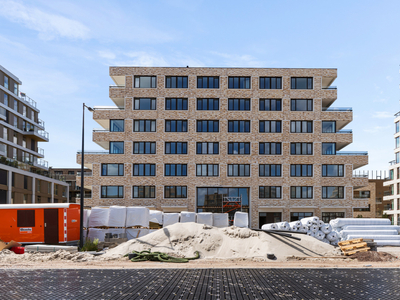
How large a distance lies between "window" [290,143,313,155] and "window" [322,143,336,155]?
1664 mm

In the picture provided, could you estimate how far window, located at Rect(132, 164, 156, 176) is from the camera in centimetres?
4600

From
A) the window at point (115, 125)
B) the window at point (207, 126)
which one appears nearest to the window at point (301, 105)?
the window at point (207, 126)

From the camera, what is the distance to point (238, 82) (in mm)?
47438

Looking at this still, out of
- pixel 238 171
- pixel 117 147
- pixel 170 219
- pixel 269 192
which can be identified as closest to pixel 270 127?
pixel 238 171

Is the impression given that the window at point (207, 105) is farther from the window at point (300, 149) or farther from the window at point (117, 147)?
the window at point (117, 147)

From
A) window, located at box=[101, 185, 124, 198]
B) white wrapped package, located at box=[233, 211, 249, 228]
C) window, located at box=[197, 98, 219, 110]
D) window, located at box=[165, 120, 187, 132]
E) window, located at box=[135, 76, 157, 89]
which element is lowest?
white wrapped package, located at box=[233, 211, 249, 228]

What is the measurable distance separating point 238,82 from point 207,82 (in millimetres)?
3872

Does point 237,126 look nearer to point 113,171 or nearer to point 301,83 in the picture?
point 301,83

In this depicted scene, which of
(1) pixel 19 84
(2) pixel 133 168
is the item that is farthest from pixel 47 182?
(2) pixel 133 168

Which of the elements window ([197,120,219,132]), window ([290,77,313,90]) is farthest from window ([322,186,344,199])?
window ([197,120,219,132])

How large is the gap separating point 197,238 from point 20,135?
55.0m

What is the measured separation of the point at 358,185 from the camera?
152ft

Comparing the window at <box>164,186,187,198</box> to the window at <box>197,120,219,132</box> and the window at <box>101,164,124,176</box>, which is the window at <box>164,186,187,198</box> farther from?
the window at <box>197,120,219,132</box>

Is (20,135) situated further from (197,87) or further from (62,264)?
(62,264)
